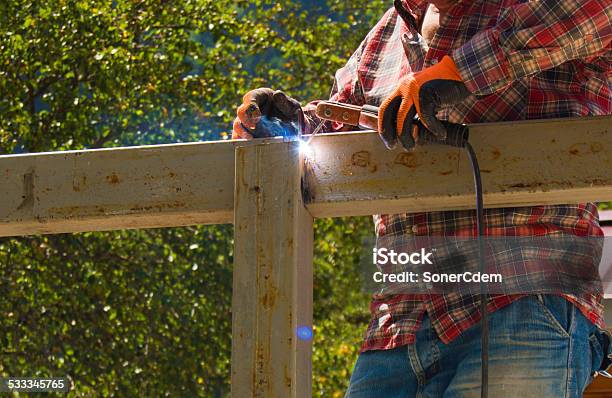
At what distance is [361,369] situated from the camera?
223cm

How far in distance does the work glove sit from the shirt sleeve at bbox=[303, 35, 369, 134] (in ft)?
0.26

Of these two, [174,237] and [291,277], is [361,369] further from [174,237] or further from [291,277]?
[174,237]

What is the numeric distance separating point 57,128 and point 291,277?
6.00 meters

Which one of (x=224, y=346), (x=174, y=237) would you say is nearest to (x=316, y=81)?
(x=174, y=237)

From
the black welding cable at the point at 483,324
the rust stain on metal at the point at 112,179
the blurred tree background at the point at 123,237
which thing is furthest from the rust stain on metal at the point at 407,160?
the blurred tree background at the point at 123,237

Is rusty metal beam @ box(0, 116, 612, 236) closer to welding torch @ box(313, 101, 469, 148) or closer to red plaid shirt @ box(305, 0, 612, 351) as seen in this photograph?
welding torch @ box(313, 101, 469, 148)

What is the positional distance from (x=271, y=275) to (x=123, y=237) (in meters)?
6.03

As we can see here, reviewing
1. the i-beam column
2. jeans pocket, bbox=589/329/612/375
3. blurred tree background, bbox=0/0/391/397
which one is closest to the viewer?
the i-beam column

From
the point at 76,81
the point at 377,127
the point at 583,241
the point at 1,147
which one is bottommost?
the point at 583,241

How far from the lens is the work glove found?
2.18m

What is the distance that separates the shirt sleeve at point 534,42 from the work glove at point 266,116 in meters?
0.47

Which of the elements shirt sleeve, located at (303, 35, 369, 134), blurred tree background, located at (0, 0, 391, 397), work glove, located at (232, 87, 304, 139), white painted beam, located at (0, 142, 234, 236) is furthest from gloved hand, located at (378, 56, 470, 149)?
blurred tree background, located at (0, 0, 391, 397)

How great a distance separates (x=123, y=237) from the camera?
7.64m

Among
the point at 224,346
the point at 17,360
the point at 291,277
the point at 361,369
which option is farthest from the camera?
the point at 224,346
